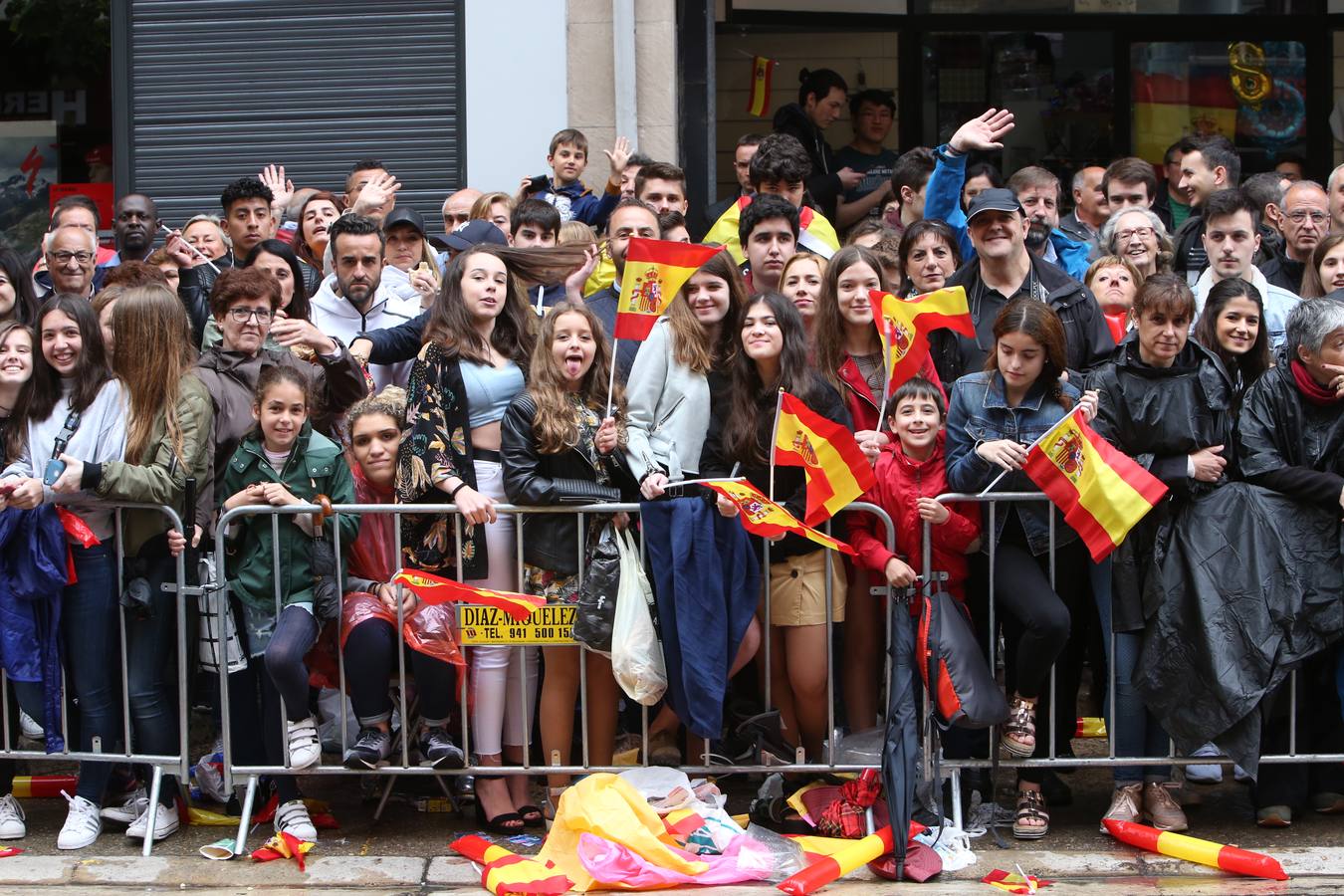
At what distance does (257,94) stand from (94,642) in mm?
5633

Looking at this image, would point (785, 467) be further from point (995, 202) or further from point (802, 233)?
point (802, 233)

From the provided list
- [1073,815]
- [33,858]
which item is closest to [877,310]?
[1073,815]

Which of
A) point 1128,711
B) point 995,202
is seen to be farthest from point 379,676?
point 995,202

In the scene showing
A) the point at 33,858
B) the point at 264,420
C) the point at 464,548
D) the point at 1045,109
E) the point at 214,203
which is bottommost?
the point at 33,858

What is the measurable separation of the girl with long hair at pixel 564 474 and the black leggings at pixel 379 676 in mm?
417

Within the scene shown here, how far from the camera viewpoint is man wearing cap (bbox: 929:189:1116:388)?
7.62 m

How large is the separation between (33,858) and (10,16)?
26.9 ft

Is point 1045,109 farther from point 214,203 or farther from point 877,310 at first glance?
point 877,310

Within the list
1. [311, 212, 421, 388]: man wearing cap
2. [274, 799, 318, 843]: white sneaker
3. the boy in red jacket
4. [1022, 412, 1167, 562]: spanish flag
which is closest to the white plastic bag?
the boy in red jacket

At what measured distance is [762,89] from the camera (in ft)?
46.0

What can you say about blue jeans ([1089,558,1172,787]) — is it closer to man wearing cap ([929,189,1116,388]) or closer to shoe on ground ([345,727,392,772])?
man wearing cap ([929,189,1116,388])

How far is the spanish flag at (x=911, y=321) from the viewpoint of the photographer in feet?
23.5

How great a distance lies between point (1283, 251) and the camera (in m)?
8.94

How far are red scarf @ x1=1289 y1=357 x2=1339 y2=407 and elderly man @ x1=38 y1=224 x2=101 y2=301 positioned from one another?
523 cm
